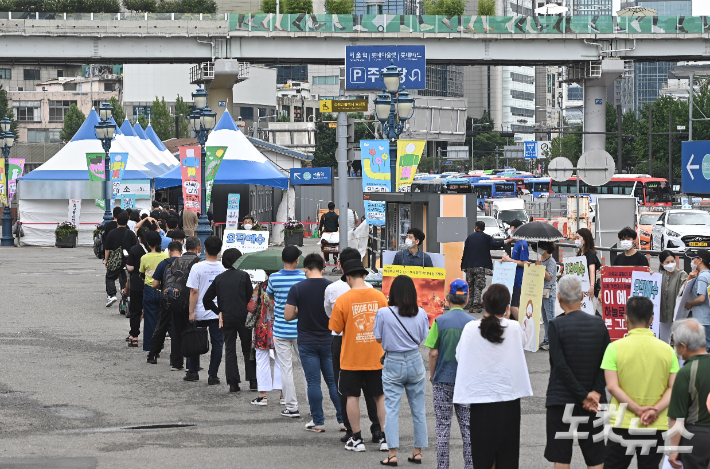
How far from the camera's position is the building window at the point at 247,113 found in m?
123

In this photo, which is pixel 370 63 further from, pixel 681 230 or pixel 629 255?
pixel 681 230

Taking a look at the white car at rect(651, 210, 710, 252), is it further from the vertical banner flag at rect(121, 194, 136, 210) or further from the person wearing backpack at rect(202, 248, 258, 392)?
the person wearing backpack at rect(202, 248, 258, 392)

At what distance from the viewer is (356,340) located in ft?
29.3

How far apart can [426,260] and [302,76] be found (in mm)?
158130

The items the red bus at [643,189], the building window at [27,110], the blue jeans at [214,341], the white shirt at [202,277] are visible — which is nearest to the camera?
the white shirt at [202,277]

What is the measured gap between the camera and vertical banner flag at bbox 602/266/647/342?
13.1 metres

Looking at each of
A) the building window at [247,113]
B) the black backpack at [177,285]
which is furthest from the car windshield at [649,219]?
the building window at [247,113]

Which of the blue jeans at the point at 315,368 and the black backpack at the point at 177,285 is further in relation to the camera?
the black backpack at the point at 177,285

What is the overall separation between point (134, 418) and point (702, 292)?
6.40 meters

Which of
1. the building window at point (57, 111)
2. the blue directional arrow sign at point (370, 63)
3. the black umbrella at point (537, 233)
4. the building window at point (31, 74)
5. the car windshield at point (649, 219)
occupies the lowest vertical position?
the car windshield at point (649, 219)

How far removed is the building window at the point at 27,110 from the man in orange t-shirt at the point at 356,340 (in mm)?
102812

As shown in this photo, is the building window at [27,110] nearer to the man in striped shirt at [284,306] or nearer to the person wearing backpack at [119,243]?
the person wearing backpack at [119,243]

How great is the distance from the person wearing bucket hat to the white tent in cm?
3233

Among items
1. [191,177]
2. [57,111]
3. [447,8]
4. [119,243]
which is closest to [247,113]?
[57,111]
